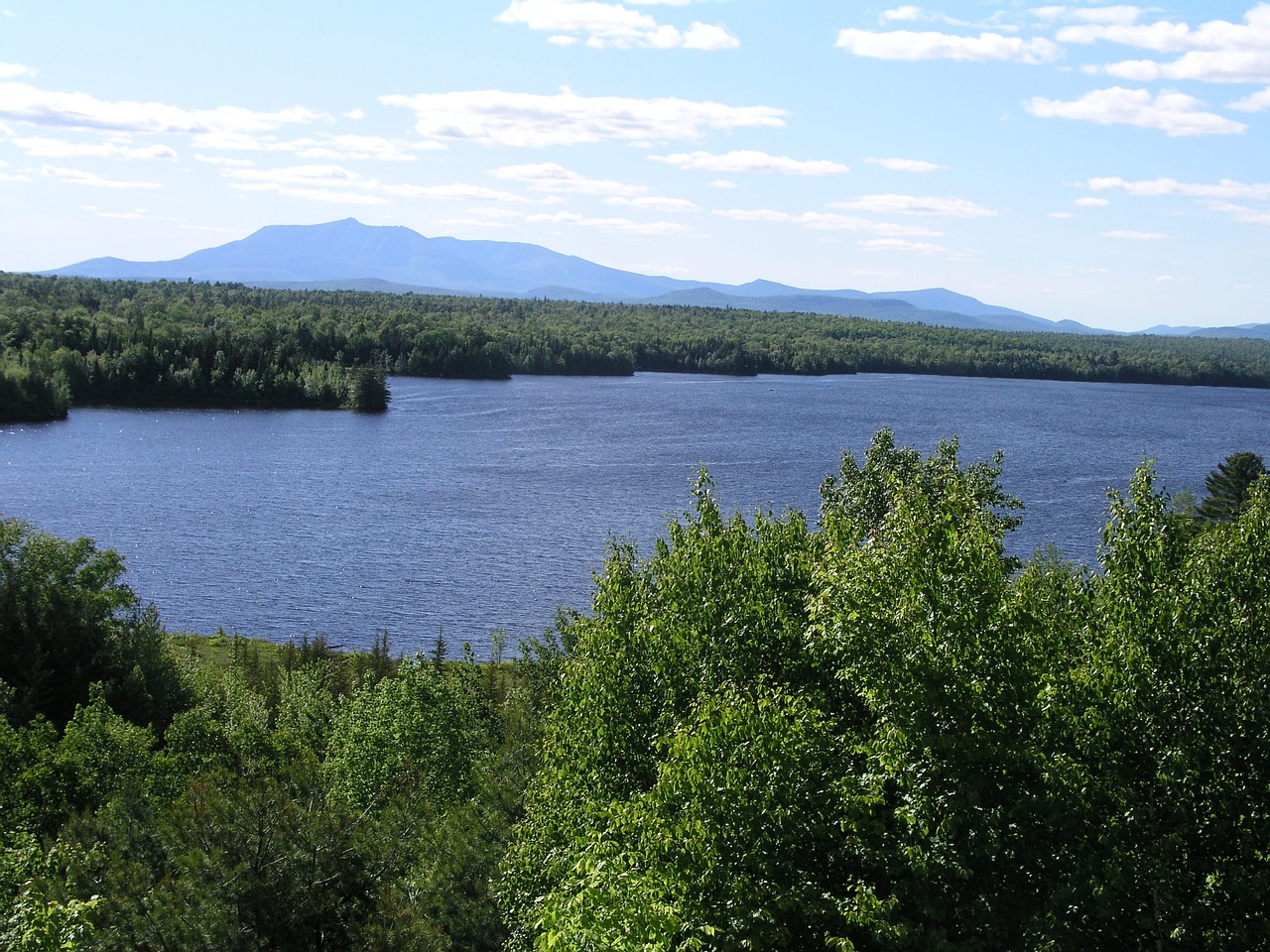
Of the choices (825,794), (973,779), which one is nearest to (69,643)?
(825,794)

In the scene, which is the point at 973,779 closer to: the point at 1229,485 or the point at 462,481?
the point at 1229,485

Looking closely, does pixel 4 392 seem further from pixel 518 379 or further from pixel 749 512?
pixel 749 512

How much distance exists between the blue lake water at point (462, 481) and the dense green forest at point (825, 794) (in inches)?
1228

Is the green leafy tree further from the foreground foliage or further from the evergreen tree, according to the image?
the evergreen tree

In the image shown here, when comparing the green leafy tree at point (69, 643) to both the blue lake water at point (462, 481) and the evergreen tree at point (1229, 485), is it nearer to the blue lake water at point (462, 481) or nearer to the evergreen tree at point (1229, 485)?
the blue lake water at point (462, 481)

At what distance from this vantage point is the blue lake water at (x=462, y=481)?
186ft

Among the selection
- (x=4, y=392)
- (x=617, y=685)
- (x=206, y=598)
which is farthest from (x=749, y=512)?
(x=4, y=392)

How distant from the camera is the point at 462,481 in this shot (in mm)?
85750

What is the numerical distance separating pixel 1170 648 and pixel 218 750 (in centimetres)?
1985

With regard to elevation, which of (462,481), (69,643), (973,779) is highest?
(973,779)

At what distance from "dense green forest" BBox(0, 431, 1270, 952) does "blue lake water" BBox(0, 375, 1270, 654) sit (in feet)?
102

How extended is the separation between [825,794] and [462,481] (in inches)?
2967

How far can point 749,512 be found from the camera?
2430 inches

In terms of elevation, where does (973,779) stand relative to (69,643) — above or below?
→ above
